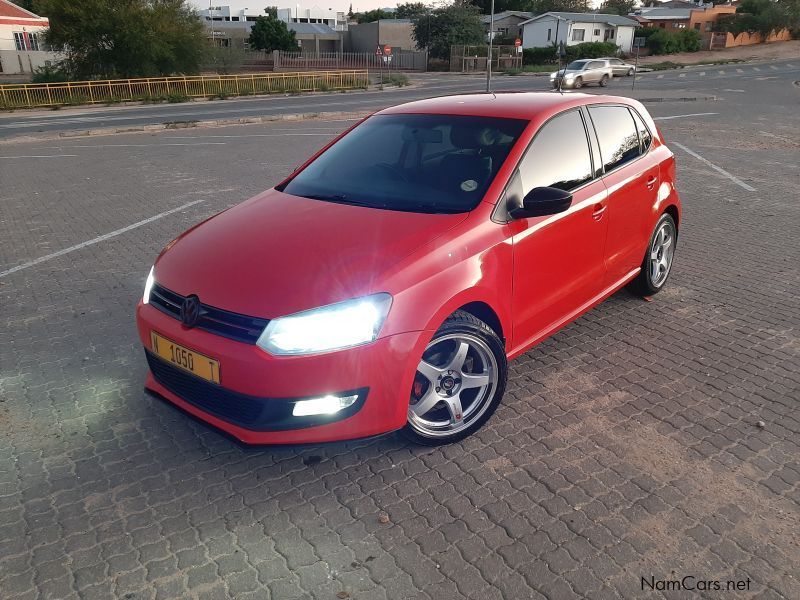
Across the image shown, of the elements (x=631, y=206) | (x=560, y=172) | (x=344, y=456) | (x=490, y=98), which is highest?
(x=490, y=98)

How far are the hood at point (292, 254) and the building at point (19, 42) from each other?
55.6m

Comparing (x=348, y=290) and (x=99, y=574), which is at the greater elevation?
(x=348, y=290)

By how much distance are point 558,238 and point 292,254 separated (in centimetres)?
165

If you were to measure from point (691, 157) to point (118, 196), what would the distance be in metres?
10.7

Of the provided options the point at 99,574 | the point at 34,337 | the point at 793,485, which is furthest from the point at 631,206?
the point at 34,337

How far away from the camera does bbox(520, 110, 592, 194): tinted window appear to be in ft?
12.0

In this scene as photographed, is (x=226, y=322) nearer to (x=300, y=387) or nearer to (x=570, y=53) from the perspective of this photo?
(x=300, y=387)

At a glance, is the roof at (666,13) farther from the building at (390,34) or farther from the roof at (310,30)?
the roof at (310,30)

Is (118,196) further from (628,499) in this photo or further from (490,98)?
(628,499)

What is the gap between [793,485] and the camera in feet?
9.99


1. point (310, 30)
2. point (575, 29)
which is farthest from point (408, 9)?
point (575, 29)

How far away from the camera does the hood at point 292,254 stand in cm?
286

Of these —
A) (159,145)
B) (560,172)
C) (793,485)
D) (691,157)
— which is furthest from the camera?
(159,145)

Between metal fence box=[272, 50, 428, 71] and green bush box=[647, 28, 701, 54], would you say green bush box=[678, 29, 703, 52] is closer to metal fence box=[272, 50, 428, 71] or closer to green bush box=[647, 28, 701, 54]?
green bush box=[647, 28, 701, 54]
